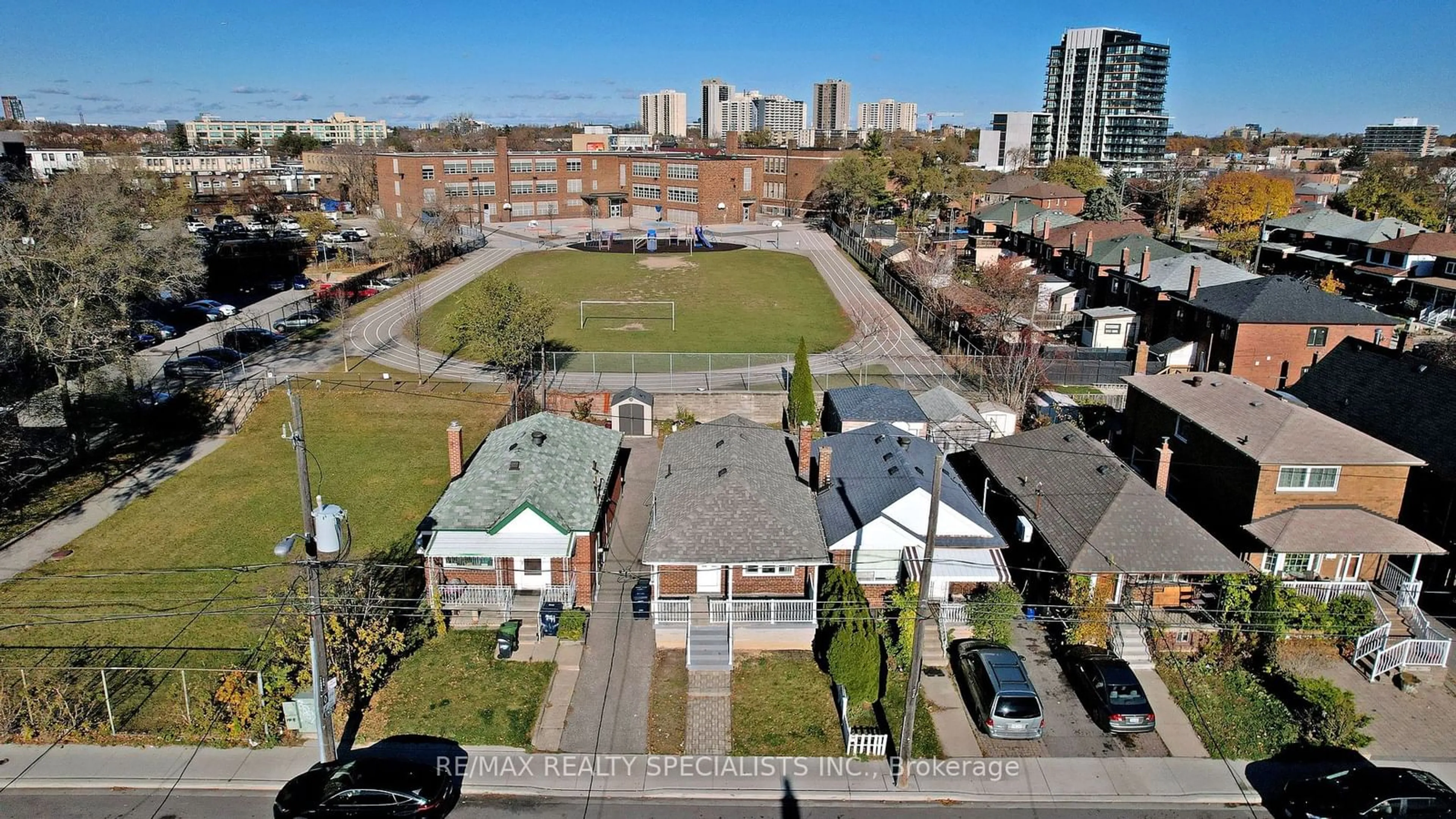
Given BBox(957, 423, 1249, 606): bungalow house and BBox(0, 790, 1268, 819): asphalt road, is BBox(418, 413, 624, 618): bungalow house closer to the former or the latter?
BBox(0, 790, 1268, 819): asphalt road

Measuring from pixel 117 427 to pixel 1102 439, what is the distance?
147 feet

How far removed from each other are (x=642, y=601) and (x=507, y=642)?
4.08 meters

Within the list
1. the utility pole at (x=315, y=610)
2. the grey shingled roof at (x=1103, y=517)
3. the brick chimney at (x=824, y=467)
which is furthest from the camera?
the brick chimney at (x=824, y=467)

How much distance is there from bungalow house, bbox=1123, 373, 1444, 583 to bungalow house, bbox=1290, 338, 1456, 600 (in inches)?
29.3

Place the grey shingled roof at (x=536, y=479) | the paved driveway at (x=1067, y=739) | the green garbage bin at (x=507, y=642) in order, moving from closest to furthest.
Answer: the paved driveway at (x=1067, y=739) → the green garbage bin at (x=507, y=642) → the grey shingled roof at (x=536, y=479)

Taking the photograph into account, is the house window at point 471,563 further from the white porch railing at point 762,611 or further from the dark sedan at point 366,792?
the dark sedan at point 366,792

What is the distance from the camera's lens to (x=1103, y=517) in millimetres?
24953

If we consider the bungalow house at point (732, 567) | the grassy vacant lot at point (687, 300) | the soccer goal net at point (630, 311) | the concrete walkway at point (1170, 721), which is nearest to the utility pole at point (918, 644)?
the bungalow house at point (732, 567)

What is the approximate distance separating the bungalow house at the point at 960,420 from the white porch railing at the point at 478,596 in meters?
18.5

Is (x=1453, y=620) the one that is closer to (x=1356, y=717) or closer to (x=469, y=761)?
(x=1356, y=717)

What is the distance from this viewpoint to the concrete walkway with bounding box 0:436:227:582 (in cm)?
2836

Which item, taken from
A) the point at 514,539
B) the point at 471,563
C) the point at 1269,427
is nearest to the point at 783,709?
the point at 514,539

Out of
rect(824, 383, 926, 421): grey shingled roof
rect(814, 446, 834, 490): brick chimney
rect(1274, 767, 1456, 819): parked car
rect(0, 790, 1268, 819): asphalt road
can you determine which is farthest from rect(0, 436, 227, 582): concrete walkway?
rect(1274, 767, 1456, 819): parked car

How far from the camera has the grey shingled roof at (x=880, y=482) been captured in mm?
25609
